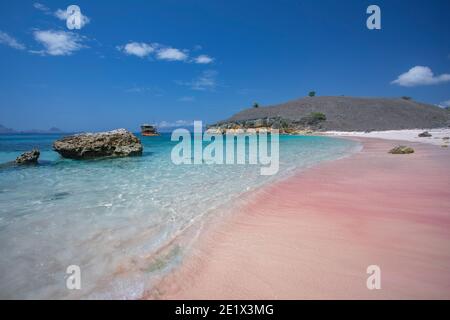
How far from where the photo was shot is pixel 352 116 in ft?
190

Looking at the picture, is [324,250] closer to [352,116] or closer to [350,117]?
[350,117]

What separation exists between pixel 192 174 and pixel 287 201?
14.4 ft

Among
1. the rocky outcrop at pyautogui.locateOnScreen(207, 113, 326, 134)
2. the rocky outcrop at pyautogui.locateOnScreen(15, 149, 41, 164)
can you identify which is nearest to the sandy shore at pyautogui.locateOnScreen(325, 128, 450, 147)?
the rocky outcrop at pyautogui.locateOnScreen(207, 113, 326, 134)

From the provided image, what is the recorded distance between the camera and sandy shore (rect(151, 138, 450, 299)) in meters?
2.04

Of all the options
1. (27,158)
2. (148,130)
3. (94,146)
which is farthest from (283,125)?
(27,158)

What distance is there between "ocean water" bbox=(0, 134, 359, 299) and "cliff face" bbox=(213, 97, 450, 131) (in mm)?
53321

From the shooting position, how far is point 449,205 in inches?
152

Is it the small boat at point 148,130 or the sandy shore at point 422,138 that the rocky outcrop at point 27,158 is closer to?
the sandy shore at point 422,138

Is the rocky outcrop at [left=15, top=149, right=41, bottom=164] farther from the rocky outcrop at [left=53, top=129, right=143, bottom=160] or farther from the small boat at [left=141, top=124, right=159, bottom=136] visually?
the small boat at [left=141, top=124, right=159, bottom=136]

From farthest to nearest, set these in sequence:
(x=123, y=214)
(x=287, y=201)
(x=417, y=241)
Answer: (x=287, y=201)
(x=123, y=214)
(x=417, y=241)
